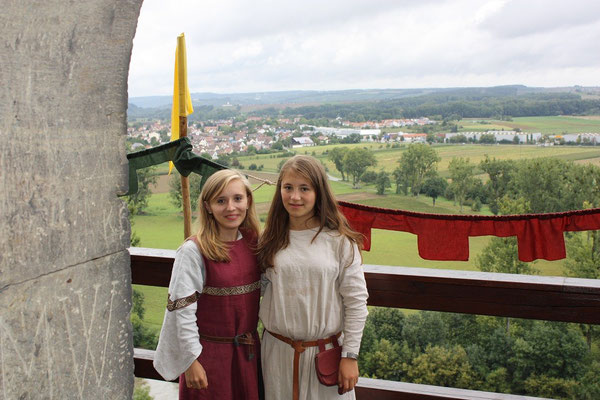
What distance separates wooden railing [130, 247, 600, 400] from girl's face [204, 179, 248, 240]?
45 centimetres

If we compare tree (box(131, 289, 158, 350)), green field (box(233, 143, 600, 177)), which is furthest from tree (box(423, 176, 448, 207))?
tree (box(131, 289, 158, 350))

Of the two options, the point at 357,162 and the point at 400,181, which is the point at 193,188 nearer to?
the point at 357,162

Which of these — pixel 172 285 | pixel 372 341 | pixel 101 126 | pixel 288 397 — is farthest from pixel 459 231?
pixel 372 341

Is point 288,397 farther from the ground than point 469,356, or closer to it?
farther from the ground

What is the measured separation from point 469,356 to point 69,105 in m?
26.0

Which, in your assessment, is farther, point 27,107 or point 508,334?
point 508,334

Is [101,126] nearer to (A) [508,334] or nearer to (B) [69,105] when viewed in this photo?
(B) [69,105]

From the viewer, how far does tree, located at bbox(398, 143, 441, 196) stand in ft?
83.3

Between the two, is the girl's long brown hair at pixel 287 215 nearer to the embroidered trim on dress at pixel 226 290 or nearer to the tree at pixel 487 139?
the embroidered trim on dress at pixel 226 290

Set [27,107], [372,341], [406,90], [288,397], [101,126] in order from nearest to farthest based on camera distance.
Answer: [27,107] → [101,126] → [288,397] → [372,341] → [406,90]

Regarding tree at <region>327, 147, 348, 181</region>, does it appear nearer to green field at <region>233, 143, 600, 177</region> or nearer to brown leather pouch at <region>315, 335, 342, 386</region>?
green field at <region>233, 143, 600, 177</region>

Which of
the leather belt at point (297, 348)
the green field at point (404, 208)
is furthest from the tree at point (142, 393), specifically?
the leather belt at point (297, 348)

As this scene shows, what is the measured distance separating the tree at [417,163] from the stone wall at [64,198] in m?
24.2

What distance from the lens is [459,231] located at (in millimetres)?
1941
